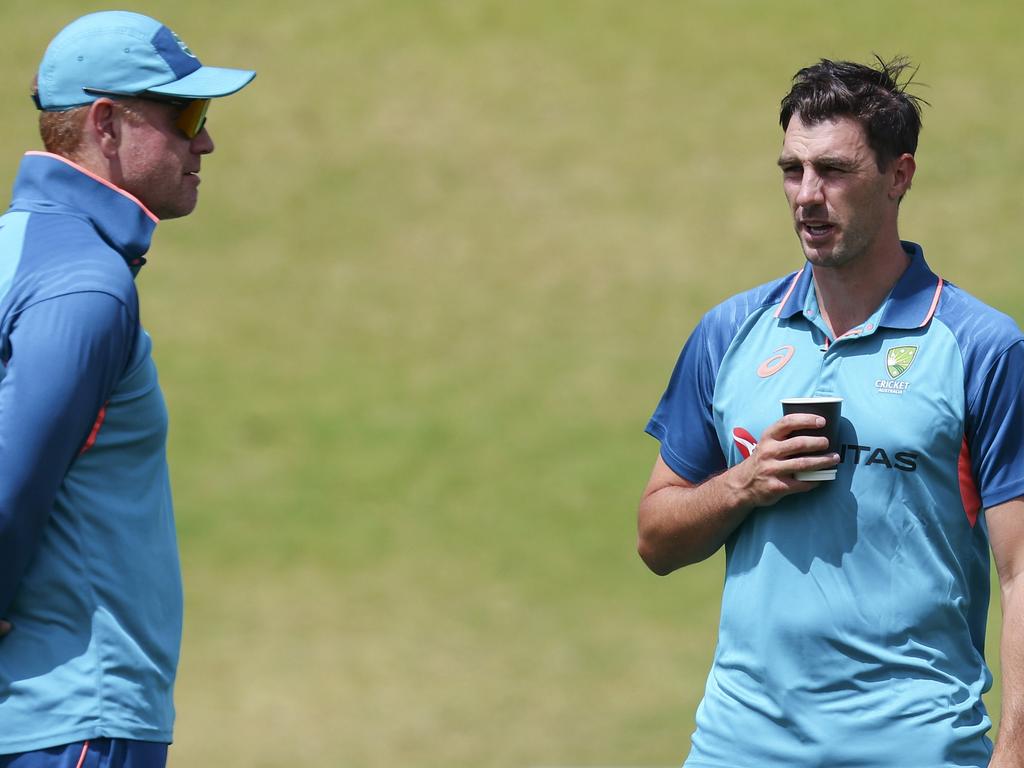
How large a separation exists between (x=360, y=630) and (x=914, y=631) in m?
7.29

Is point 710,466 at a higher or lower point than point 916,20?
lower

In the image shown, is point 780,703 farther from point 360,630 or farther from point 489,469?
point 489,469

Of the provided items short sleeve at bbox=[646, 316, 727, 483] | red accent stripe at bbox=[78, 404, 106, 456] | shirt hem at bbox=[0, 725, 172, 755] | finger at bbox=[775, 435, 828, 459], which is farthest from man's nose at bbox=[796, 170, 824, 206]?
shirt hem at bbox=[0, 725, 172, 755]

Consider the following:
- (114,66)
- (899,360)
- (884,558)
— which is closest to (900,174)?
(899,360)

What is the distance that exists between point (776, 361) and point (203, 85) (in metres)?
1.28

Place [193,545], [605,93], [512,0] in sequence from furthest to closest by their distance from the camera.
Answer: [512,0]
[605,93]
[193,545]

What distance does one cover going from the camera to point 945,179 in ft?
45.9

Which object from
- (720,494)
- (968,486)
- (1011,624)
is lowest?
(1011,624)

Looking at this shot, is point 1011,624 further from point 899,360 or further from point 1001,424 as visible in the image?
point 899,360

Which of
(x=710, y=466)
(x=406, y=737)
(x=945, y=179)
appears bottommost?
(x=406, y=737)

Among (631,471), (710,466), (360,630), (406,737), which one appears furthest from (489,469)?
(710,466)

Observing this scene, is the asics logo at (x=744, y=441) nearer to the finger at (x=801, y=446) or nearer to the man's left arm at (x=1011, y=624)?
the finger at (x=801, y=446)

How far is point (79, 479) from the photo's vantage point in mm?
2896

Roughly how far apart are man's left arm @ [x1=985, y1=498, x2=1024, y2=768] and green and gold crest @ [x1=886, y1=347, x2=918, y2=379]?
1.05 feet
